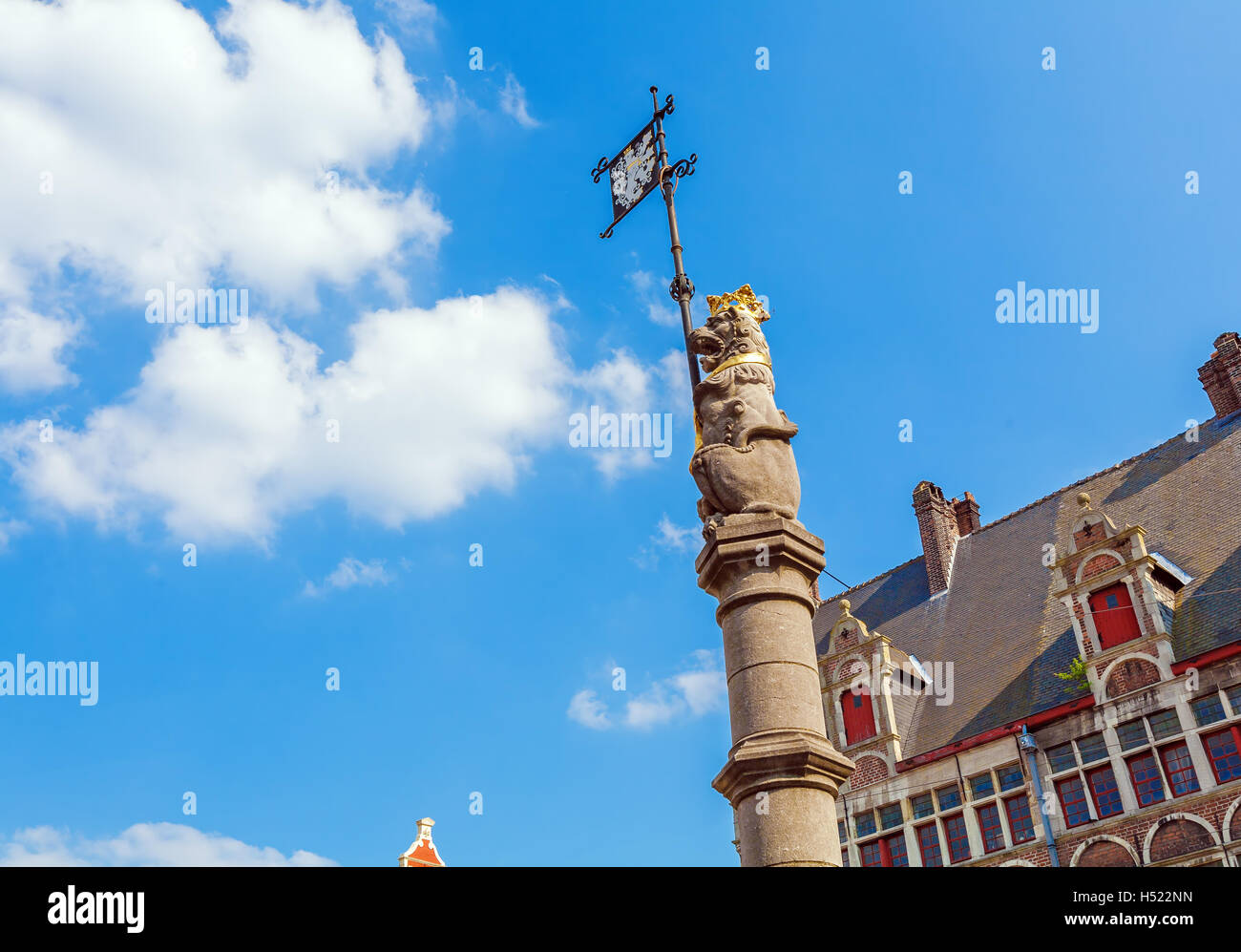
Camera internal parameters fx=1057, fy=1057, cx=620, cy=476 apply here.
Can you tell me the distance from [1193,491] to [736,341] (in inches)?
804

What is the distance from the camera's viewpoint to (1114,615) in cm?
2223

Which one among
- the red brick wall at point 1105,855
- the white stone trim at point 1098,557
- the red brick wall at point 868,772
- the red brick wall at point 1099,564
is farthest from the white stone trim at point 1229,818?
the red brick wall at point 868,772

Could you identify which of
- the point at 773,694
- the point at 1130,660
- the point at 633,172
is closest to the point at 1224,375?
the point at 1130,660

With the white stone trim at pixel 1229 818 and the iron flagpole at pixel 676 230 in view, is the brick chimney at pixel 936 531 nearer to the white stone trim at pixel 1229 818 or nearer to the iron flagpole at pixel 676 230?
the white stone trim at pixel 1229 818

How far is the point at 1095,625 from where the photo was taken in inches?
882

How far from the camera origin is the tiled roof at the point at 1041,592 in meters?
22.4

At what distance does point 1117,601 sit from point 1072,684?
1997 mm

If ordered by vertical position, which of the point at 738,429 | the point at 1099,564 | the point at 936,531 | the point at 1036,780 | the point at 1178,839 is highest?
the point at 936,531

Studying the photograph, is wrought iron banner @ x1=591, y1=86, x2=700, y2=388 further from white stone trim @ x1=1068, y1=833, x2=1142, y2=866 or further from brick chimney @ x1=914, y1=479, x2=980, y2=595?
brick chimney @ x1=914, y1=479, x2=980, y2=595

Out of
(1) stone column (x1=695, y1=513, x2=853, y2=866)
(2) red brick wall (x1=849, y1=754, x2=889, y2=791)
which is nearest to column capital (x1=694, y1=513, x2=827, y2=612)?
(1) stone column (x1=695, y1=513, x2=853, y2=866)

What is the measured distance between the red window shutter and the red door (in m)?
5.72

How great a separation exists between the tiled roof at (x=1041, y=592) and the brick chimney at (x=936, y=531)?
1.03 ft

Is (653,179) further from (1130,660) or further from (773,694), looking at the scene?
(1130,660)
